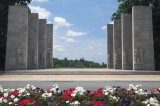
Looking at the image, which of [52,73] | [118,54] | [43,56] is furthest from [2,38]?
[118,54]

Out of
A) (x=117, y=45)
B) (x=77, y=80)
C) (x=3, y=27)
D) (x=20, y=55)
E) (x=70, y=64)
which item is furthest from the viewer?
(x=70, y=64)

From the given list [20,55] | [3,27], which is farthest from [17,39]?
[3,27]

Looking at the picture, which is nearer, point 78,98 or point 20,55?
point 78,98

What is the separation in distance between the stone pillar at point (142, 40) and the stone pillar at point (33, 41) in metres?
19.0

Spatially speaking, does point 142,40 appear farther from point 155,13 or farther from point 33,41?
point 33,41

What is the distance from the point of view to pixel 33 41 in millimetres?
32156

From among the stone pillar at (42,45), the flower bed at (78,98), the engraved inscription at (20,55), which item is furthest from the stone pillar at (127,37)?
the flower bed at (78,98)

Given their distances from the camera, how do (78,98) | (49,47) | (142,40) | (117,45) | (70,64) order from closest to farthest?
1. (78,98)
2. (142,40)
3. (117,45)
4. (49,47)
5. (70,64)

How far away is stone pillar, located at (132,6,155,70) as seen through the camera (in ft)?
86.7

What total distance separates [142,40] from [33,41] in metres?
21.0

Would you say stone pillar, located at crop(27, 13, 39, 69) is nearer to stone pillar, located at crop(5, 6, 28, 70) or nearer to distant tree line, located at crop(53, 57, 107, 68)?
stone pillar, located at crop(5, 6, 28, 70)

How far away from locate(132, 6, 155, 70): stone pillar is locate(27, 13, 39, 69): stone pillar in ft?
62.2

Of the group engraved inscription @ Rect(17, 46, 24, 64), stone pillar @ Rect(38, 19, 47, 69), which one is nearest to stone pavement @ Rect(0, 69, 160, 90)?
engraved inscription @ Rect(17, 46, 24, 64)

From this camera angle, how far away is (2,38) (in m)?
29.1
